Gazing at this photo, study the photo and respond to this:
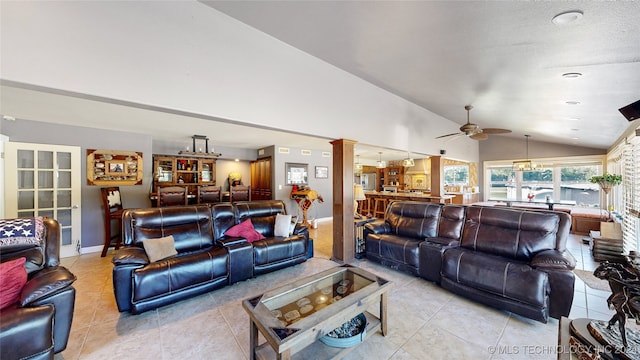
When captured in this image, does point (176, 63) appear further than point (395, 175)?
No

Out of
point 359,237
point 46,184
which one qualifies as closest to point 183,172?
point 46,184

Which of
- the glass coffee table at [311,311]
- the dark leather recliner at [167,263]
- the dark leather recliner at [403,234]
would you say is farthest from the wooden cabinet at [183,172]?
the glass coffee table at [311,311]

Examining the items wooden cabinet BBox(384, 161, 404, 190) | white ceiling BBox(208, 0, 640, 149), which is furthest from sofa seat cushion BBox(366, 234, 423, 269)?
wooden cabinet BBox(384, 161, 404, 190)

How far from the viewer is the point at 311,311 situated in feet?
5.98

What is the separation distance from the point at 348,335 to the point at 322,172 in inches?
247

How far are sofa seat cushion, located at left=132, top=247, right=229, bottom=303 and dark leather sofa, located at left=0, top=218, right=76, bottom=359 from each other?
1.95ft

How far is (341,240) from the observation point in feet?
12.8

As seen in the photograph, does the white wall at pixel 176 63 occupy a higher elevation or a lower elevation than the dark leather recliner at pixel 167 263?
Result: higher

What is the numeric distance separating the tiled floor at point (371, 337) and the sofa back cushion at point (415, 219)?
0.79 meters

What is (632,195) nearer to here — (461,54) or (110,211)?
(461,54)

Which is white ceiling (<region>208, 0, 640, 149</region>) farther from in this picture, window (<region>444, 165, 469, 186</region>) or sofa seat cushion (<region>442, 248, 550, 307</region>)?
window (<region>444, 165, 469, 186</region>)

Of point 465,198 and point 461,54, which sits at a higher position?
point 461,54

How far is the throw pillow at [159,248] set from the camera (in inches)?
105

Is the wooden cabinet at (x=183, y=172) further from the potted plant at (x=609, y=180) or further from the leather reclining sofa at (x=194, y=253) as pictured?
the potted plant at (x=609, y=180)
